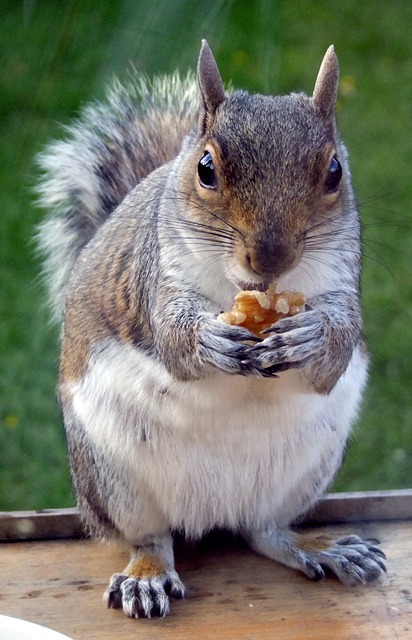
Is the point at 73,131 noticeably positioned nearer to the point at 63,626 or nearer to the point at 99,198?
the point at 99,198

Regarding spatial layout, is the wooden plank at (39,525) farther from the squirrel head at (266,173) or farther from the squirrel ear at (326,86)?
the squirrel ear at (326,86)

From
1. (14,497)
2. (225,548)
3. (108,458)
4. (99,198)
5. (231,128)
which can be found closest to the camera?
(231,128)

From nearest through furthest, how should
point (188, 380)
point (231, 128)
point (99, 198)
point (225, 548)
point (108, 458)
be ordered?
point (231, 128), point (188, 380), point (108, 458), point (225, 548), point (99, 198)

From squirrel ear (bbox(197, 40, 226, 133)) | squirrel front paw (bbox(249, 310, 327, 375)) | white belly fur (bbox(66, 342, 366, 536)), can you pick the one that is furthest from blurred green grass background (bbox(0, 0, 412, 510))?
squirrel front paw (bbox(249, 310, 327, 375))

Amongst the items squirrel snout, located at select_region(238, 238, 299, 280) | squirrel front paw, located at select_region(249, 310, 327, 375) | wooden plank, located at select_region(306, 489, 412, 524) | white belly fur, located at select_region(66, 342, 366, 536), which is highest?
squirrel snout, located at select_region(238, 238, 299, 280)

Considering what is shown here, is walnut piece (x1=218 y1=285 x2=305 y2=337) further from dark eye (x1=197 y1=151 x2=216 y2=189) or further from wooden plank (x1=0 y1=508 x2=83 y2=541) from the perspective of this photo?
wooden plank (x1=0 y1=508 x2=83 y2=541)

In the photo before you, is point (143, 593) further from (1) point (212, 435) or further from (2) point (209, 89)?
(2) point (209, 89)

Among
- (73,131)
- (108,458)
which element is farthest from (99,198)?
(108,458)
